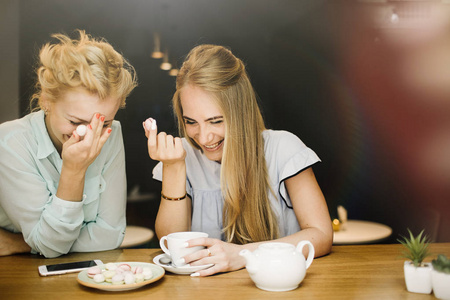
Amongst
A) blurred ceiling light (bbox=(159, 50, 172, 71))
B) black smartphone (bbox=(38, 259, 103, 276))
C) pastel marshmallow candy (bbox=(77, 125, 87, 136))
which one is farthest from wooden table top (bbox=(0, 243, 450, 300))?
blurred ceiling light (bbox=(159, 50, 172, 71))

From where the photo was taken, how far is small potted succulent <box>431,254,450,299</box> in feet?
3.97

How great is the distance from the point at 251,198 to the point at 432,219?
1532 millimetres

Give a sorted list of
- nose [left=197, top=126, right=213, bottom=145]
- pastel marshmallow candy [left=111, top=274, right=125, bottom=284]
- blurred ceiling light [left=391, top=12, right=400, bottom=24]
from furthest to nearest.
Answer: blurred ceiling light [left=391, top=12, right=400, bottom=24]
nose [left=197, top=126, right=213, bottom=145]
pastel marshmallow candy [left=111, top=274, right=125, bottom=284]

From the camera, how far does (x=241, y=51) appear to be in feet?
7.82

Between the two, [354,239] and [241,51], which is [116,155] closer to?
[241,51]

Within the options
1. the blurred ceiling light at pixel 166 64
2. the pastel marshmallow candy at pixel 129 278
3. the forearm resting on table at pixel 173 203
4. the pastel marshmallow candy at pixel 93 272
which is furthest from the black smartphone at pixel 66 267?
the blurred ceiling light at pixel 166 64

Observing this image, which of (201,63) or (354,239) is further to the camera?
(354,239)

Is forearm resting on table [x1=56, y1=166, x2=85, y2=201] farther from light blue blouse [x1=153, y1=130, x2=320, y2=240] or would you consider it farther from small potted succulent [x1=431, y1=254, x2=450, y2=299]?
small potted succulent [x1=431, y1=254, x2=450, y2=299]

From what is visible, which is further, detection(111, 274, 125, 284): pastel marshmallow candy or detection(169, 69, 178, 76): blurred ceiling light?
detection(169, 69, 178, 76): blurred ceiling light

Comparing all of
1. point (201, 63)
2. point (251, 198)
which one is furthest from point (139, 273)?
point (201, 63)

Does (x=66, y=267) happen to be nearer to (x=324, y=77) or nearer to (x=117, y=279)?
(x=117, y=279)

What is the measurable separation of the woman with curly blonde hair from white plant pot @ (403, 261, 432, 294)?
109cm

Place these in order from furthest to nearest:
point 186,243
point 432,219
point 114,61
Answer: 1. point 432,219
2. point 114,61
3. point 186,243

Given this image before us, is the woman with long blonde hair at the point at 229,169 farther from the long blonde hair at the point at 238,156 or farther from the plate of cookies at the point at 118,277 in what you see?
the plate of cookies at the point at 118,277
